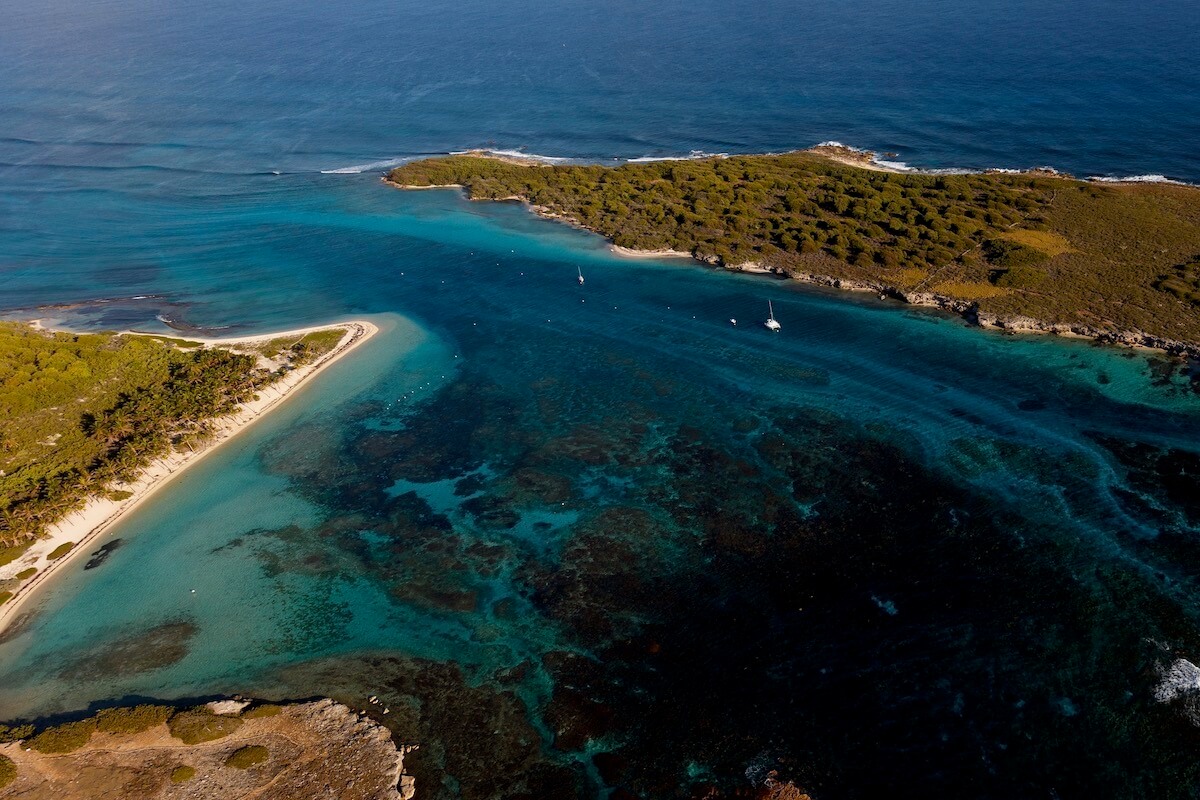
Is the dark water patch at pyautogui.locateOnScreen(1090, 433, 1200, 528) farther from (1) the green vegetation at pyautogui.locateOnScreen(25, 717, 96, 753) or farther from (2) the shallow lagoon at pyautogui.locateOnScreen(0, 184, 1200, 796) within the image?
(1) the green vegetation at pyautogui.locateOnScreen(25, 717, 96, 753)

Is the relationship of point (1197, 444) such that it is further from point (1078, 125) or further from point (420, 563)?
point (1078, 125)

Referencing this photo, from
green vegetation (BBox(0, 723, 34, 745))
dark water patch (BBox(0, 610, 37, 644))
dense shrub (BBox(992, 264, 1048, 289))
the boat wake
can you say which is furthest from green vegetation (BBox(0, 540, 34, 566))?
the boat wake

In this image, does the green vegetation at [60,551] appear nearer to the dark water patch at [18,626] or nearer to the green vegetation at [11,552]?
the green vegetation at [11,552]

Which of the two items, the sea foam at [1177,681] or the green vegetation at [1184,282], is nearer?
the sea foam at [1177,681]

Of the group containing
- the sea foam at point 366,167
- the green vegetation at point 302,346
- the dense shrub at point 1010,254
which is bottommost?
the green vegetation at point 302,346

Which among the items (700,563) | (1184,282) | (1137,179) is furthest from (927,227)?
(700,563)

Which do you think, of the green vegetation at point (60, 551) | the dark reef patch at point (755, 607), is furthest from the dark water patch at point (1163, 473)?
the green vegetation at point (60, 551)
